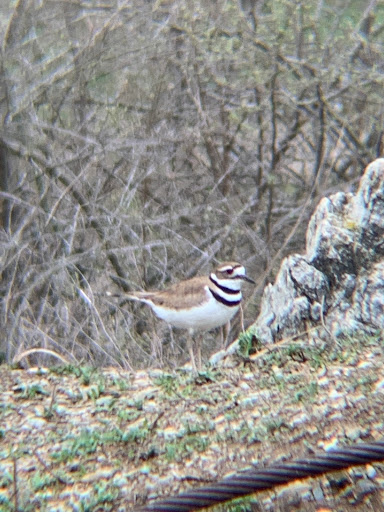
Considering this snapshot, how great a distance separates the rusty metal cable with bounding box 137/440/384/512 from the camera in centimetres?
247

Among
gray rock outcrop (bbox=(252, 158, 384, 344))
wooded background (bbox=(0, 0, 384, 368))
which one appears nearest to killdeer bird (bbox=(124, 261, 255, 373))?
gray rock outcrop (bbox=(252, 158, 384, 344))

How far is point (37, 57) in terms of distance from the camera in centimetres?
955

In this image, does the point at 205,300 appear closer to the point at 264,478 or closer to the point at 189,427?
the point at 189,427

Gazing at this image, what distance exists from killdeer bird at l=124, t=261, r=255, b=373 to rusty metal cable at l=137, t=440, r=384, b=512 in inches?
117

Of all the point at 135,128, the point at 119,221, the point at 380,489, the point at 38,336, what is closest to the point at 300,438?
the point at 380,489

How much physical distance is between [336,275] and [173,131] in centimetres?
467

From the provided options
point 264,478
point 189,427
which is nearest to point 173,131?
point 189,427

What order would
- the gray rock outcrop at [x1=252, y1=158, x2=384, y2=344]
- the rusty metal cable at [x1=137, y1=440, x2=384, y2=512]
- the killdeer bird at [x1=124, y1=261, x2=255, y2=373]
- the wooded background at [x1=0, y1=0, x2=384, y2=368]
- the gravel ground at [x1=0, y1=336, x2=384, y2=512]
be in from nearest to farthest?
the rusty metal cable at [x1=137, y1=440, x2=384, y2=512] → the gravel ground at [x1=0, y1=336, x2=384, y2=512] → the gray rock outcrop at [x1=252, y1=158, x2=384, y2=344] → the killdeer bird at [x1=124, y1=261, x2=255, y2=373] → the wooded background at [x1=0, y1=0, x2=384, y2=368]

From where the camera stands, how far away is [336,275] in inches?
192

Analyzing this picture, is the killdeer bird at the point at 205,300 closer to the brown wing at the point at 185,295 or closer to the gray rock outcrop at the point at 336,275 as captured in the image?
the brown wing at the point at 185,295

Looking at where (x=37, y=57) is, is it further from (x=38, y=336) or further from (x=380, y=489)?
(x=380, y=489)

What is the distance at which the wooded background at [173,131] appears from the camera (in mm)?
8711

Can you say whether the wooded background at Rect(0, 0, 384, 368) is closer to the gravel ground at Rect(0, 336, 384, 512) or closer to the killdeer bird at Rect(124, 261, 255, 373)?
the killdeer bird at Rect(124, 261, 255, 373)

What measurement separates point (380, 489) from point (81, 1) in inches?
310
